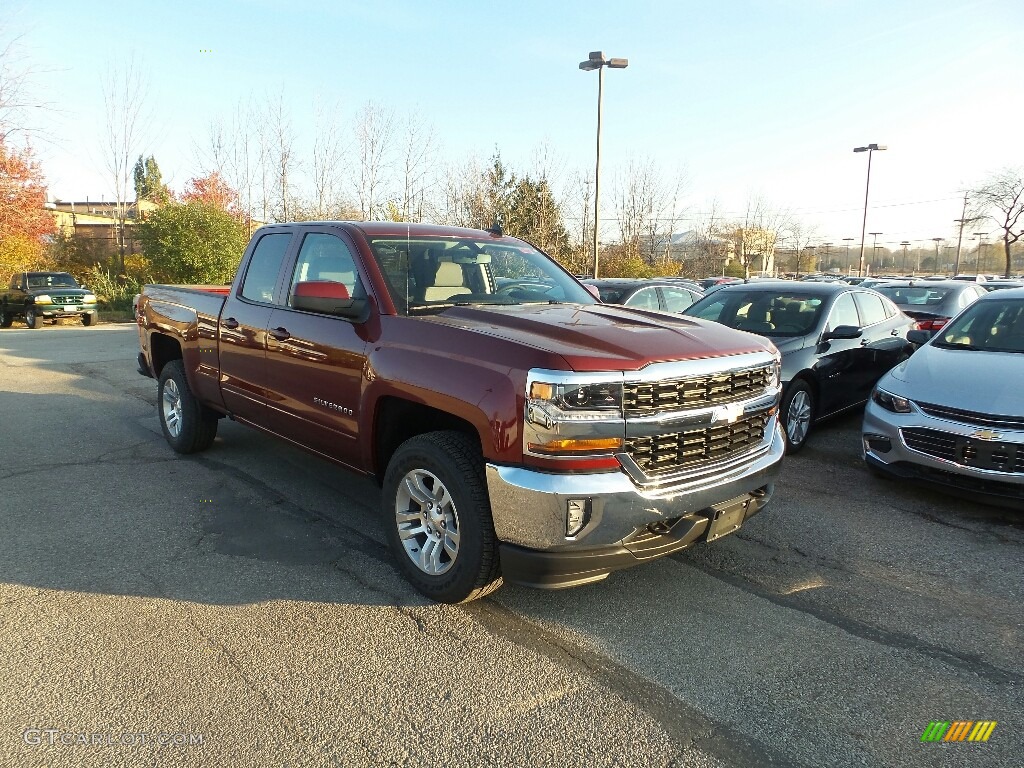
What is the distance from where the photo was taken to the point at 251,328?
4793mm

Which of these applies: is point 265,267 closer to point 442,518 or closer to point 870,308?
point 442,518

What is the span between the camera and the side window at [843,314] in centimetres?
706

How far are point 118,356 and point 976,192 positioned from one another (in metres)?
54.3

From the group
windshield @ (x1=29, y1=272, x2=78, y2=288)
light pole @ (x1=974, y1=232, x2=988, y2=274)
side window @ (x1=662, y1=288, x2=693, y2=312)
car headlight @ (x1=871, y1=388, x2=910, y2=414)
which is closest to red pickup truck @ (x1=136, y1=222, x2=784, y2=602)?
car headlight @ (x1=871, y1=388, x2=910, y2=414)

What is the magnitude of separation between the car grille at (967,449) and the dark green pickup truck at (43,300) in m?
21.7

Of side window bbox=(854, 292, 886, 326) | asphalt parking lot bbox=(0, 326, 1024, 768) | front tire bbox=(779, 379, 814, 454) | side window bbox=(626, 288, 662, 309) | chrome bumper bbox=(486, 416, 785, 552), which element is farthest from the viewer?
side window bbox=(626, 288, 662, 309)

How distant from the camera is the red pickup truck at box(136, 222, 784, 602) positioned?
290 cm

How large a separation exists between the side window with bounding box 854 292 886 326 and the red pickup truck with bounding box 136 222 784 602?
14.7 feet

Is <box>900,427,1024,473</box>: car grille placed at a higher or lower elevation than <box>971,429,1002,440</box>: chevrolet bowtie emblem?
lower

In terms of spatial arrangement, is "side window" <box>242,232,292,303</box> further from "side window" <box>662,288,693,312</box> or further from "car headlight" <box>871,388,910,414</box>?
"side window" <box>662,288,693,312</box>

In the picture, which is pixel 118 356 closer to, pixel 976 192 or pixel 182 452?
pixel 182 452

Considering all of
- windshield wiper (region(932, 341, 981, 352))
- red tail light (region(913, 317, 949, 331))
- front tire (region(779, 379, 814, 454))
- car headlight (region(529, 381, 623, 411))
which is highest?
car headlight (region(529, 381, 623, 411))

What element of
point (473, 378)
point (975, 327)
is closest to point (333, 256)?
point (473, 378)

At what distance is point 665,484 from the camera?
3.06 metres
